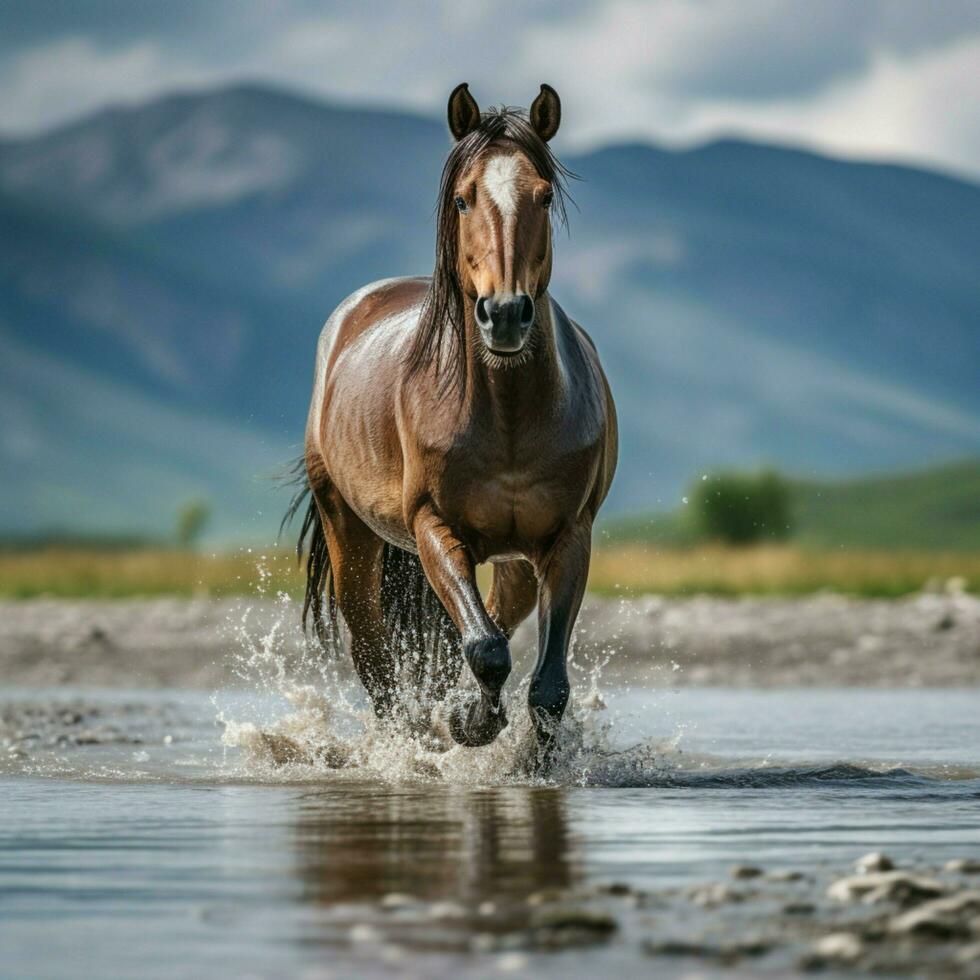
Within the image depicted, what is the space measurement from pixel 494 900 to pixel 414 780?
3.37 meters

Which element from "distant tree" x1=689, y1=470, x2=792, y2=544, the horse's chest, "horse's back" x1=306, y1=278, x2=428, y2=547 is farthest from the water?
"distant tree" x1=689, y1=470, x2=792, y2=544

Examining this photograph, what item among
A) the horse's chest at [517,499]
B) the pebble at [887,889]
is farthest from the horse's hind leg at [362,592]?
the pebble at [887,889]

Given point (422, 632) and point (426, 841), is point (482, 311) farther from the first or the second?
point (422, 632)

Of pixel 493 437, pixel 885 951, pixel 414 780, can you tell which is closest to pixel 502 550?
pixel 493 437

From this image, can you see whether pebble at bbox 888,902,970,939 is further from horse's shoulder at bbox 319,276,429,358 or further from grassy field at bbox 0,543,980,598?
grassy field at bbox 0,543,980,598

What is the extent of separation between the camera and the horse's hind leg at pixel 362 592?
881 centimetres

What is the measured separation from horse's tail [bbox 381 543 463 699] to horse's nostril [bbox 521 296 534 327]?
2897 mm

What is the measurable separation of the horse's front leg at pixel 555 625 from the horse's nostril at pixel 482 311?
107cm

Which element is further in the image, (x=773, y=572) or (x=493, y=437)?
(x=773, y=572)

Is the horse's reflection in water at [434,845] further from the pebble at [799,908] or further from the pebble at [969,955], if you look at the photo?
the pebble at [969,955]

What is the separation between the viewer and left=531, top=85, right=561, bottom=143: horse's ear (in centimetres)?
680

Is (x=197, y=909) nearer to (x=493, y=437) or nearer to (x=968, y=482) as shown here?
(x=493, y=437)

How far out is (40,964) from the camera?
3.34 meters

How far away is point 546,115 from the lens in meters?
6.82
